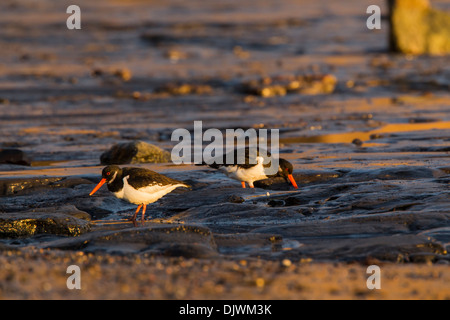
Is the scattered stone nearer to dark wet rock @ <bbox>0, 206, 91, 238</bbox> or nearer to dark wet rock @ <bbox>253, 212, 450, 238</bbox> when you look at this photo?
dark wet rock @ <bbox>0, 206, 91, 238</bbox>

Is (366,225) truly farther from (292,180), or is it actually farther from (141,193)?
(141,193)

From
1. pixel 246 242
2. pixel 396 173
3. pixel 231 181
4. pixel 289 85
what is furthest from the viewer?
pixel 289 85

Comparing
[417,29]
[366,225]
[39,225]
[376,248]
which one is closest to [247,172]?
[366,225]

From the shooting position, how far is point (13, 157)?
421 inches

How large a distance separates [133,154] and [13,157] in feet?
5.49

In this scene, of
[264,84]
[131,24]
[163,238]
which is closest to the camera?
[163,238]

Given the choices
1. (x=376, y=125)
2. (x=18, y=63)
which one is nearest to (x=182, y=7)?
(x=18, y=63)

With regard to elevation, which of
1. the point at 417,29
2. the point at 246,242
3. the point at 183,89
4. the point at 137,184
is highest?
the point at 417,29

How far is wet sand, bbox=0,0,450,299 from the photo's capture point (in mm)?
5856

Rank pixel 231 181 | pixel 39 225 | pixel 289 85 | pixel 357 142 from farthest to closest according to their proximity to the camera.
→ pixel 289 85
pixel 357 142
pixel 231 181
pixel 39 225

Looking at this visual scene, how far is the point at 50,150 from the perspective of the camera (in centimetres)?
1166
